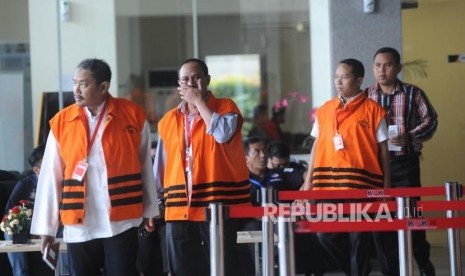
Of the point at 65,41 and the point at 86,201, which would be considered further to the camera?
the point at 65,41

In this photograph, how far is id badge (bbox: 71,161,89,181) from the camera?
5590 mm

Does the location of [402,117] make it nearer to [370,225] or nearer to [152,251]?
[370,225]

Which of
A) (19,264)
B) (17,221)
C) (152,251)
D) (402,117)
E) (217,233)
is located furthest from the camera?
(152,251)

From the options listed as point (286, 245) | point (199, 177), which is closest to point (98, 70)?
point (199, 177)

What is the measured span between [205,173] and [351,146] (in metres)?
1.35

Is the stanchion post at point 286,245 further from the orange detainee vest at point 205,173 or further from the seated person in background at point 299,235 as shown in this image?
the seated person in background at point 299,235

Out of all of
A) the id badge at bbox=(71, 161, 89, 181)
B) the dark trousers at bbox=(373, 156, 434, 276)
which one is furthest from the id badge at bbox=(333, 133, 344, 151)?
the id badge at bbox=(71, 161, 89, 181)

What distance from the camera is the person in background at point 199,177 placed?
19.7 feet

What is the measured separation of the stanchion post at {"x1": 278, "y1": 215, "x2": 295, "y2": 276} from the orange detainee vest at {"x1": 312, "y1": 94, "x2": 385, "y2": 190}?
6.39 ft

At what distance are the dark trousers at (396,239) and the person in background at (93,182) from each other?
7.41 feet

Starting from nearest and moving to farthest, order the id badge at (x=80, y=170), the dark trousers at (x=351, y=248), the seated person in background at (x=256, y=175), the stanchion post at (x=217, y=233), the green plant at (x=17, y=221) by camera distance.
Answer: the stanchion post at (x=217, y=233), the id badge at (x=80, y=170), the dark trousers at (x=351, y=248), the green plant at (x=17, y=221), the seated person in background at (x=256, y=175)

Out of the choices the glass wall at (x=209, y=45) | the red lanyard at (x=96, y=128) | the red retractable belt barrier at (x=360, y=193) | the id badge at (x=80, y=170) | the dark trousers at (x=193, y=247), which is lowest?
the dark trousers at (x=193, y=247)

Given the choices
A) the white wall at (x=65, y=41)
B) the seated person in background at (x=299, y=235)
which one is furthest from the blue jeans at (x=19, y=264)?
the seated person in background at (x=299, y=235)

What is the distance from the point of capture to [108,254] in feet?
18.6
